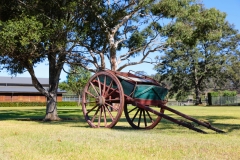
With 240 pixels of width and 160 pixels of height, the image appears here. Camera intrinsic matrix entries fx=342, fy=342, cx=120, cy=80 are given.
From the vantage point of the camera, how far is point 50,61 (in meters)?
19.7

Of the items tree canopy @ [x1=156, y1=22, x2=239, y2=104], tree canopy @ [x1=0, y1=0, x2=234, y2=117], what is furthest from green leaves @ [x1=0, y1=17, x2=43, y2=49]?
tree canopy @ [x1=156, y1=22, x2=239, y2=104]

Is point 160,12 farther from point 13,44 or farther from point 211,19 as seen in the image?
point 13,44

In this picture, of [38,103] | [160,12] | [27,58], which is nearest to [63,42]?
[27,58]

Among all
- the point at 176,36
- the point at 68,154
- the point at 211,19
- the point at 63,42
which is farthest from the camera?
the point at 176,36

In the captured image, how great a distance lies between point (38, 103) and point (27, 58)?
4288 centimetres

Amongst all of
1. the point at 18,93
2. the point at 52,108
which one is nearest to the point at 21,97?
the point at 18,93

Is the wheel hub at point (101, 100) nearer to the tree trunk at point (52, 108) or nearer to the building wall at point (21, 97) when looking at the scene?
the tree trunk at point (52, 108)

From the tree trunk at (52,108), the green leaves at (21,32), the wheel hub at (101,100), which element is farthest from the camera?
the tree trunk at (52,108)

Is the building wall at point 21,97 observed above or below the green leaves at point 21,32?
below

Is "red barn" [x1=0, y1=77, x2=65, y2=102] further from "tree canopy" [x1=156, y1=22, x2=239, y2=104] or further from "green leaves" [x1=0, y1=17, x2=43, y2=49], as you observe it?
"green leaves" [x1=0, y1=17, x2=43, y2=49]

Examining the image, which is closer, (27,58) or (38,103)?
(27,58)

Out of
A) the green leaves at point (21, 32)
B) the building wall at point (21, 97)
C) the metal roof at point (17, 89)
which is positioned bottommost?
the building wall at point (21, 97)

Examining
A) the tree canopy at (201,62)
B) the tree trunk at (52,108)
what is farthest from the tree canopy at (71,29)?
the tree canopy at (201,62)

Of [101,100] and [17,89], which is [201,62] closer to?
[17,89]
